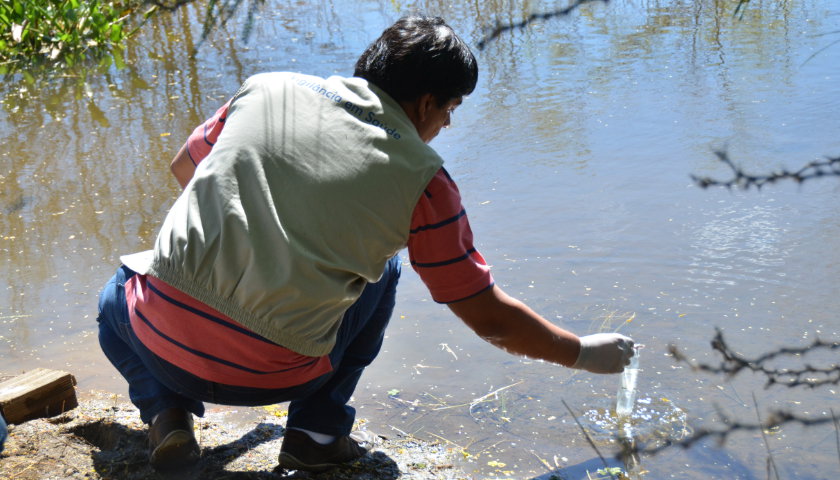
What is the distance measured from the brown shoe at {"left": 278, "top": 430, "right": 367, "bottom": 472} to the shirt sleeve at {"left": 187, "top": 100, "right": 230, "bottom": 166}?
2.39 ft

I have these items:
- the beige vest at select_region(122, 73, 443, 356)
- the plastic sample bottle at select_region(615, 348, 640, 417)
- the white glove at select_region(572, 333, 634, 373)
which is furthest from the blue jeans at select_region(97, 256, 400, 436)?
the plastic sample bottle at select_region(615, 348, 640, 417)

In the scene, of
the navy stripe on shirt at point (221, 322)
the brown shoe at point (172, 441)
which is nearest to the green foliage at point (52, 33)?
the brown shoe at point (172, 441)

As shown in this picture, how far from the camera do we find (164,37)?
835cm

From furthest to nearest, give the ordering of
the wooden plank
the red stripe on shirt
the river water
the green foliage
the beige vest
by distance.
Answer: the green foliage < the river water < the wooden plank < the red stripe on shirt < the beige vest

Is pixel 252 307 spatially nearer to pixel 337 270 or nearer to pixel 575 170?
pixel 337 270

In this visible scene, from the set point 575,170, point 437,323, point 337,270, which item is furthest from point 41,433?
point 575,170

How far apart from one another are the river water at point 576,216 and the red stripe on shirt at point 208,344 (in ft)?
1.94

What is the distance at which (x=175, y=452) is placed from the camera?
2.15 meters

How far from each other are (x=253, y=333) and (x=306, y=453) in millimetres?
494

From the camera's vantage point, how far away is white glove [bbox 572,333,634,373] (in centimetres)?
213

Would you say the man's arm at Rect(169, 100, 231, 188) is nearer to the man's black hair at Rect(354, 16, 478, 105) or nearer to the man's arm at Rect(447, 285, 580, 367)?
the man's black hair at Rect(354, 16, 478, 105)

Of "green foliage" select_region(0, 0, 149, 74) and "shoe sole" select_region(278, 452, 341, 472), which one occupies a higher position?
"green foliage" select_region(0, 0, 149, 74)

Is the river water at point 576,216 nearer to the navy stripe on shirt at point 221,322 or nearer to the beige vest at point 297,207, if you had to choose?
the beige vest at point 297,207

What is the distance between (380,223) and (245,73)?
5377mm
